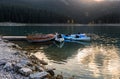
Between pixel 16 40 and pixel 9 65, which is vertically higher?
pixel 9 65

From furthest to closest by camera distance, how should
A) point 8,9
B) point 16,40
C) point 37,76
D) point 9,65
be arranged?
point 8,9 → point 16,40 → point 9,65 → point 37,76

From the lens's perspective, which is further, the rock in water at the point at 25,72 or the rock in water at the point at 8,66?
the rock in water at the point at 8,66

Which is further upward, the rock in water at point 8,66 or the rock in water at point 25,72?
the rock in water at point 8,66

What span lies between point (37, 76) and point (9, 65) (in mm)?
2742

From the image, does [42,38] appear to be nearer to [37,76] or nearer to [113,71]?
[113,71]

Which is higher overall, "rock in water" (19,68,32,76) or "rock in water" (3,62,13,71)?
"rock in water" (3,62,13,71)

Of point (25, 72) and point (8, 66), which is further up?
point (8, 66)

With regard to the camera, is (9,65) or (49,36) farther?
(49,36)

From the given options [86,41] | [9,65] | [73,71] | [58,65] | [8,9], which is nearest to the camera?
[9,65]

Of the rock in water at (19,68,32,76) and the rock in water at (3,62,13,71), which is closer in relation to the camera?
the rock in water at (19,68,32,76)

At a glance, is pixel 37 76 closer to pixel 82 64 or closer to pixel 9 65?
pixel 9 65

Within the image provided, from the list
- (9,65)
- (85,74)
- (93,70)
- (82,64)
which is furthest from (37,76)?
(82,64)

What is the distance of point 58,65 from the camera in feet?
99.1

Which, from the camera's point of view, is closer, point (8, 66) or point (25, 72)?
point (25, 72)
